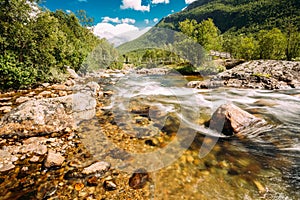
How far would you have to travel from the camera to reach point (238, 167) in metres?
4.05

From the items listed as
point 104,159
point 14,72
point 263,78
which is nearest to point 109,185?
point 104,159

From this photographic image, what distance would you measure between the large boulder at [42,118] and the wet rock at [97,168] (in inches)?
105

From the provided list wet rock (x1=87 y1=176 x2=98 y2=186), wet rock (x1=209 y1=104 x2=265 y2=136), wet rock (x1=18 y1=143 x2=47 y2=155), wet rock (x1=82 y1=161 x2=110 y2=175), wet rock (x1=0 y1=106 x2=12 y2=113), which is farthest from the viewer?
wet rock (x1=0 y1=106 x2=12 y2=113)

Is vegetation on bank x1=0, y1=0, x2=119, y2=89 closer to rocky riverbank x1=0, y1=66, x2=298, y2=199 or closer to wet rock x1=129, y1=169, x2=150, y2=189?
rocky riverbank x1=0, y1=66, x2=298, y2=199

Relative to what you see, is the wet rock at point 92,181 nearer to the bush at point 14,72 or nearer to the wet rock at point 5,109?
the wet rock at point 5,109

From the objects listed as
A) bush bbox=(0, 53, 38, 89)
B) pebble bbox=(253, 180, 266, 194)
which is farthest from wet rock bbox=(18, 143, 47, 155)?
bush bbox=(0, 53, 38, 89)

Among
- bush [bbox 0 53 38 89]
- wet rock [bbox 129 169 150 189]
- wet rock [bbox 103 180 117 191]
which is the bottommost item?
wet rock [bbox 129 169 150 189]

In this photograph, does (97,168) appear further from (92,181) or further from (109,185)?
(109,185)

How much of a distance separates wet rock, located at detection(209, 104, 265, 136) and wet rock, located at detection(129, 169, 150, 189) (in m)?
3.31

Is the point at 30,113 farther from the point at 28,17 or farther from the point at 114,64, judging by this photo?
the point at 114,64

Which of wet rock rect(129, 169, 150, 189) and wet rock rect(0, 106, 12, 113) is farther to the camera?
wet rock rect(0, 106, 12, 113)

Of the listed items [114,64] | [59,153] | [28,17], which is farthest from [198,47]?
[59,153]

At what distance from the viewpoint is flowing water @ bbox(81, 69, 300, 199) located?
11.2ft

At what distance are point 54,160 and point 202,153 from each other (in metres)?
3.92
